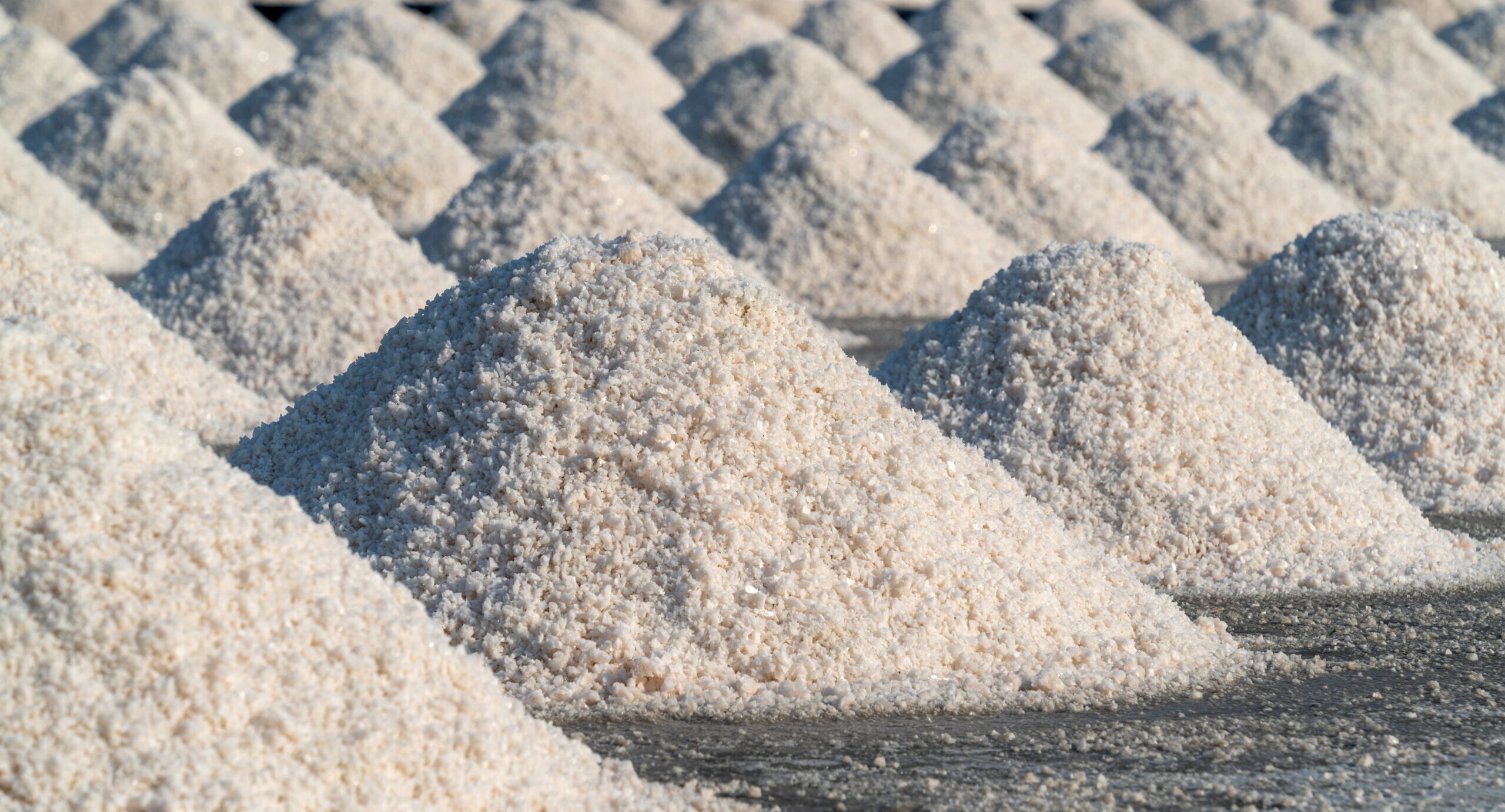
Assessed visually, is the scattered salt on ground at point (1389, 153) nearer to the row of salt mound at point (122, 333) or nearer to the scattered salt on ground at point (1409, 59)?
the scattered salt on ground at point (1409, 59)

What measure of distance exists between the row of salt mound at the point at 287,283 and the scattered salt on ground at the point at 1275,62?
10.2m

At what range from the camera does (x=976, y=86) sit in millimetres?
12812

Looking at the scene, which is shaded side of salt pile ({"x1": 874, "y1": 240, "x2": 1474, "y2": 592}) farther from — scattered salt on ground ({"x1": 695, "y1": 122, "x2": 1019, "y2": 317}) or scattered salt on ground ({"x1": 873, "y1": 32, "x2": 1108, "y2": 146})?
scattered salt on ground ({"x1": 873, "y1": 32, "x2": 1108, "y2": 146})

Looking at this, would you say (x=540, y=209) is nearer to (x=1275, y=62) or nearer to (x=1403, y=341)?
(x=1403, y=341)

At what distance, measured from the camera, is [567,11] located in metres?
14.5

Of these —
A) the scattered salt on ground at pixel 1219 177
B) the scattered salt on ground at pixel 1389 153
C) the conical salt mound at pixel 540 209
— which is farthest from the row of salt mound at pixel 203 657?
the scattered salt on ground at pixel 1389 153

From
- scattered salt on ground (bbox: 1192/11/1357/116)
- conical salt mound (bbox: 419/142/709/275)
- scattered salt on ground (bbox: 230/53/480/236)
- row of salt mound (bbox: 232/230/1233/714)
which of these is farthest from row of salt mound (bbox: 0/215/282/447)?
scattered salt on ground (bbox: 1192/11/1357/116)

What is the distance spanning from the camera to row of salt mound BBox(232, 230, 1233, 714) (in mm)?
2943

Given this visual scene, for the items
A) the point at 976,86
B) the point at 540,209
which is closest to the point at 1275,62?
the point at 976,86

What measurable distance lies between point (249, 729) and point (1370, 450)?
359 centimetres

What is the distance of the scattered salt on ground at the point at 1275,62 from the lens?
47.2 ft

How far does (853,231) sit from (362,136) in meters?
4.07

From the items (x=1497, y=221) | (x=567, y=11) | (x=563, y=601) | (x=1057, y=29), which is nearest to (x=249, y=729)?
(x=563, y=601)

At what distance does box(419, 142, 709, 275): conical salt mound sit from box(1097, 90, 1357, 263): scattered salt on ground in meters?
3.67
